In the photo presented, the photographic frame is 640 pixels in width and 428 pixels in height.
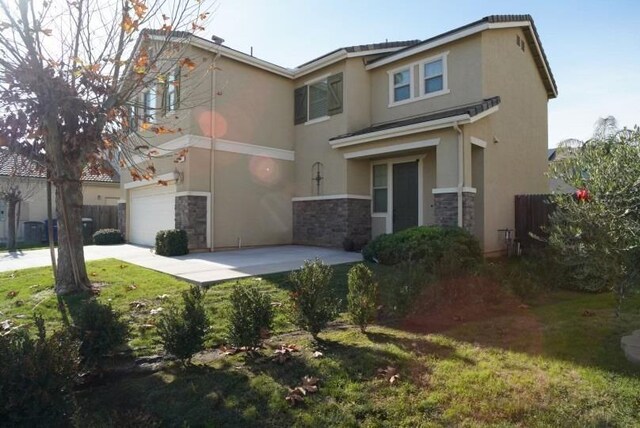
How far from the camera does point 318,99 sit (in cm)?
1523

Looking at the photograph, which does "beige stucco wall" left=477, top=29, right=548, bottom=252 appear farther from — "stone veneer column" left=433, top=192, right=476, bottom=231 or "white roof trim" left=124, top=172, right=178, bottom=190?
"white roof trim" left=124, top=172, right=178, bottom=190

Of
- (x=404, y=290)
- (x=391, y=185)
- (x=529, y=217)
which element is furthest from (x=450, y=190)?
(x=404, y=290)

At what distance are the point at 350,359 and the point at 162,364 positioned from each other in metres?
2.02

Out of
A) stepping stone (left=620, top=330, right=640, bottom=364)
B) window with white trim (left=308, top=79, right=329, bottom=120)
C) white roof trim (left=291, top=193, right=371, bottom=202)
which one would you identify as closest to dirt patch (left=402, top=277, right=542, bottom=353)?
stepping stone (left=620, top=330, right=640, bottom=364)

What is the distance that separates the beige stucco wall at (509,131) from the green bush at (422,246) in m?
2.91

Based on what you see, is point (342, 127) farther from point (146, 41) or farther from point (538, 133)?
point (146, 41)

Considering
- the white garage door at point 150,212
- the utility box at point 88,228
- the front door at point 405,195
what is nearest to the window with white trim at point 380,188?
the front door at point 405,195

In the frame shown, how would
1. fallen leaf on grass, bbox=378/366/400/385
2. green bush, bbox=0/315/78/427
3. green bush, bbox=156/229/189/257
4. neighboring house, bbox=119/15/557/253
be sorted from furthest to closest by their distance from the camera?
green bush, bbox=156/229/189/257 < neighboring house, bbox=119/15/557/253 < fallen leaf on grass, bbox=378/366/400/385 < green bush, bbox=0/315/78/427

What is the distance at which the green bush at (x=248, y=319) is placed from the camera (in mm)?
4527

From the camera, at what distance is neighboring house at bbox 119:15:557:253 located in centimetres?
1189

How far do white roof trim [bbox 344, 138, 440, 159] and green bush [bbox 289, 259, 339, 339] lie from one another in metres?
7.40

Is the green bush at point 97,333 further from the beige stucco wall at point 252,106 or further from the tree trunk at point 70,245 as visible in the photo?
the beige stucco wall at point 252,106

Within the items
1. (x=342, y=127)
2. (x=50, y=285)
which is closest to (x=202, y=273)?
(x=50, y=285)

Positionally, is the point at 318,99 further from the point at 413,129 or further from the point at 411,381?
the point at 411,381
